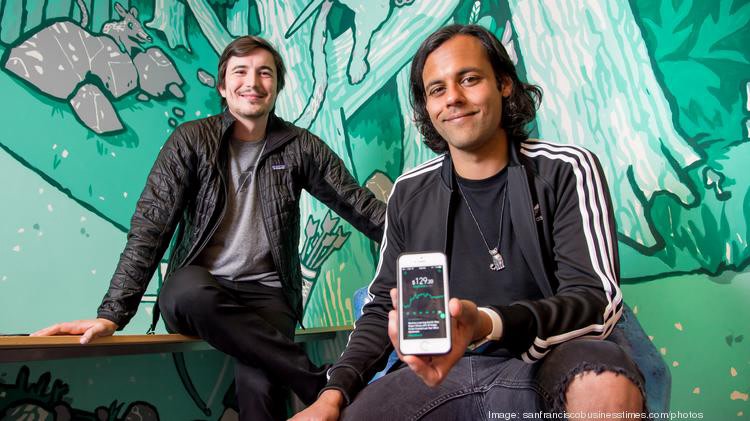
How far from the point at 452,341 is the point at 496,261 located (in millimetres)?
413

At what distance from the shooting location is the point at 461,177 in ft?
4.25

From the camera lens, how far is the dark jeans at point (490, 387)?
2.68 ft

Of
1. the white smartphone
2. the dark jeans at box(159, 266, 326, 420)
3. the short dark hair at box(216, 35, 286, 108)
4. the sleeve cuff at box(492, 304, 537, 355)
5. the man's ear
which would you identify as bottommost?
the dark jeans at box(159, 266, 326, 420)

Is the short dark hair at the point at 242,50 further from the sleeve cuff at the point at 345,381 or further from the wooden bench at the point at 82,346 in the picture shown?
the sleeve cuff at the point at 345,381

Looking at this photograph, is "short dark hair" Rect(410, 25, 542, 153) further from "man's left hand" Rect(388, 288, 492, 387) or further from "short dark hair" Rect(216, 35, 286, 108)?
"short dark hair" Rect(216, 35, 286, 108)

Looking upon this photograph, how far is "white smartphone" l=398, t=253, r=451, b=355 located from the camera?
785 millimetres

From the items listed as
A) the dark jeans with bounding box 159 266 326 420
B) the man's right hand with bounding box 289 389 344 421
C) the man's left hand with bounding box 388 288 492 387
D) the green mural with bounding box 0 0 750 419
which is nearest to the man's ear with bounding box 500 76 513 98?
the green mural with bounding box 0 0 750 419

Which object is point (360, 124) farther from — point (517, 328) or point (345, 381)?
point (517, 328)

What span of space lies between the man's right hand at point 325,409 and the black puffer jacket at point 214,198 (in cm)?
87

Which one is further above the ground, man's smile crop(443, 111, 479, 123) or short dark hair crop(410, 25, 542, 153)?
short dark hair crop(410, 25, 542, 153)

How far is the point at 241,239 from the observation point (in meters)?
1.88

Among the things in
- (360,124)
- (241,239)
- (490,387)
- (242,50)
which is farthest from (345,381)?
(360,124)

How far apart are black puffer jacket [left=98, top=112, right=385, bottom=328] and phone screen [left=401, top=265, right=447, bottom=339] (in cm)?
103

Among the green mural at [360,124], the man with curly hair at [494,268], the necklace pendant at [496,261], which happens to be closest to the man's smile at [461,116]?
the man with curly hair at [494,268]
